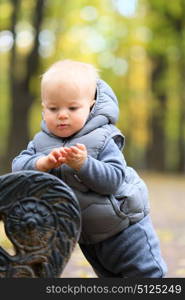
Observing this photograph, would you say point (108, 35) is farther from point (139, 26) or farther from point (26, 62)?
point (26, 62)

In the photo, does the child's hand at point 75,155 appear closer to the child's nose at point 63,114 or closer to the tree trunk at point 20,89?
the child's nose at point 63,114

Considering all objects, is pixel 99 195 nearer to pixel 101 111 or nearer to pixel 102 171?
pixel 102 171

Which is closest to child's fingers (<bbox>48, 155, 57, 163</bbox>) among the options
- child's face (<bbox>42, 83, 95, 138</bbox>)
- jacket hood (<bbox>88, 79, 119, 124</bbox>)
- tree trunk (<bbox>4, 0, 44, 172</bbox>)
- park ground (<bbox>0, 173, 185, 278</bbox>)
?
child's face (<bbox>42, 83, 95, 138</bbox>)

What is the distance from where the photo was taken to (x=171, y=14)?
2323cm

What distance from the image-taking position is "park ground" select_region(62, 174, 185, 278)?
20.0 feet

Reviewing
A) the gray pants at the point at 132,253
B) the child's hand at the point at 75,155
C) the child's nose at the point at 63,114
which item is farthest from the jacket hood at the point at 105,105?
the gray pants at the point at 132,253

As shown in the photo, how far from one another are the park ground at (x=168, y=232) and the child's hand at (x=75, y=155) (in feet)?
7.88

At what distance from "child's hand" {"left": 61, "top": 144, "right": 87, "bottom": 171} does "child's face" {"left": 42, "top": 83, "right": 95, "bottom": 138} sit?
0.27 m

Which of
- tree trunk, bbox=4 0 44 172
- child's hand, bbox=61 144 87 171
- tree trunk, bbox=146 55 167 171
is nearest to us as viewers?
child's hand, bbox=61 144 87 171

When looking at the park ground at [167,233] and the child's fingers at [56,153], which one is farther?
the park ground at [167,233]

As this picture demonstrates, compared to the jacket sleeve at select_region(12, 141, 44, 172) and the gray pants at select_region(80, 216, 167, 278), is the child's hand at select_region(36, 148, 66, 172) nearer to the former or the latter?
the jacket sleeve at select_region(12, 141, 44, 172)

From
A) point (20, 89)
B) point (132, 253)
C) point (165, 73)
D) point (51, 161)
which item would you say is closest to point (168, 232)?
point (132, 253)

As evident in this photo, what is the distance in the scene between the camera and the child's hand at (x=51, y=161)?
3555mm

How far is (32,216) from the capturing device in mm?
3348
